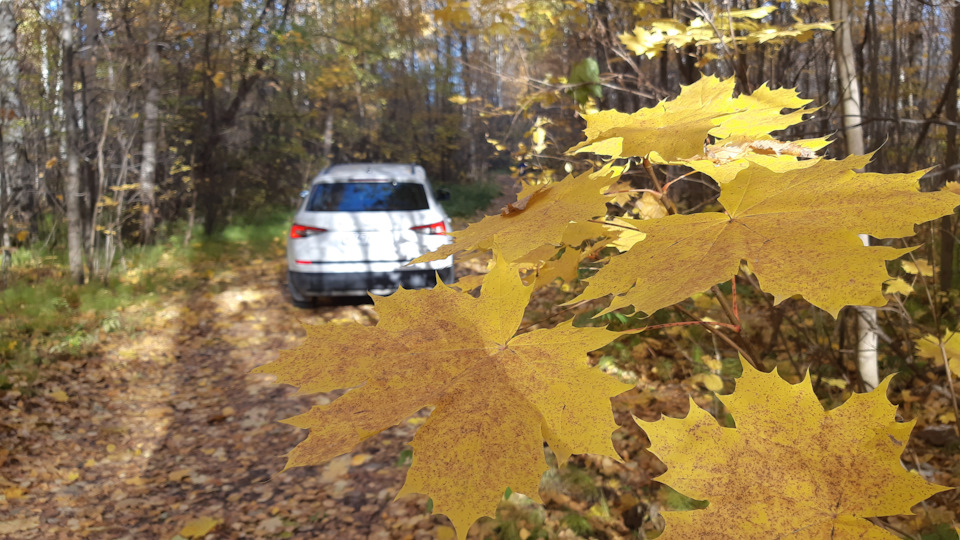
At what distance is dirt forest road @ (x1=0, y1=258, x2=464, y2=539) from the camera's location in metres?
3.17

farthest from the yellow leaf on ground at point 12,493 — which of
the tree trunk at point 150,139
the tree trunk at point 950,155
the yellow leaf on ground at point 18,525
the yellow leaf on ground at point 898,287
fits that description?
the tree trunk at point 150,139

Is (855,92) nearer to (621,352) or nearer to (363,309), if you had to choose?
(621,352)

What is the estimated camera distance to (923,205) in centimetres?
59

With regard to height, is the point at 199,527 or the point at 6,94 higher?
the point at 6,94

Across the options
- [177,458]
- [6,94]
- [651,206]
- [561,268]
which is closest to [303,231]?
[177,458]

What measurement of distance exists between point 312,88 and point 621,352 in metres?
11.7

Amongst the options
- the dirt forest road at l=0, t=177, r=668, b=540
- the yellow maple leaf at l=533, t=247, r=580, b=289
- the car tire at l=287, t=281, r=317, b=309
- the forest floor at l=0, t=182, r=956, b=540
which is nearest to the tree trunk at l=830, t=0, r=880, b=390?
the forest floor at l=0, t=182, r=956, b=540

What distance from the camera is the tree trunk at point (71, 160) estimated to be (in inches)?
257

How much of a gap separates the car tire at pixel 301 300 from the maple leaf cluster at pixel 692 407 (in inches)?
252

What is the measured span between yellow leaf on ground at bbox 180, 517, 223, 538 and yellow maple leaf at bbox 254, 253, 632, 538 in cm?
292

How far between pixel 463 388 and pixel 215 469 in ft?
12.4

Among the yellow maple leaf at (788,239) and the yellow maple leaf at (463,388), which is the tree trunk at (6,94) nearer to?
the yellow maple leaf at (463,388)

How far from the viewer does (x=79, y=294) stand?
6.47 metres

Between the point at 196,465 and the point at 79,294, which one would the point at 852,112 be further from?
the point at 79,294
